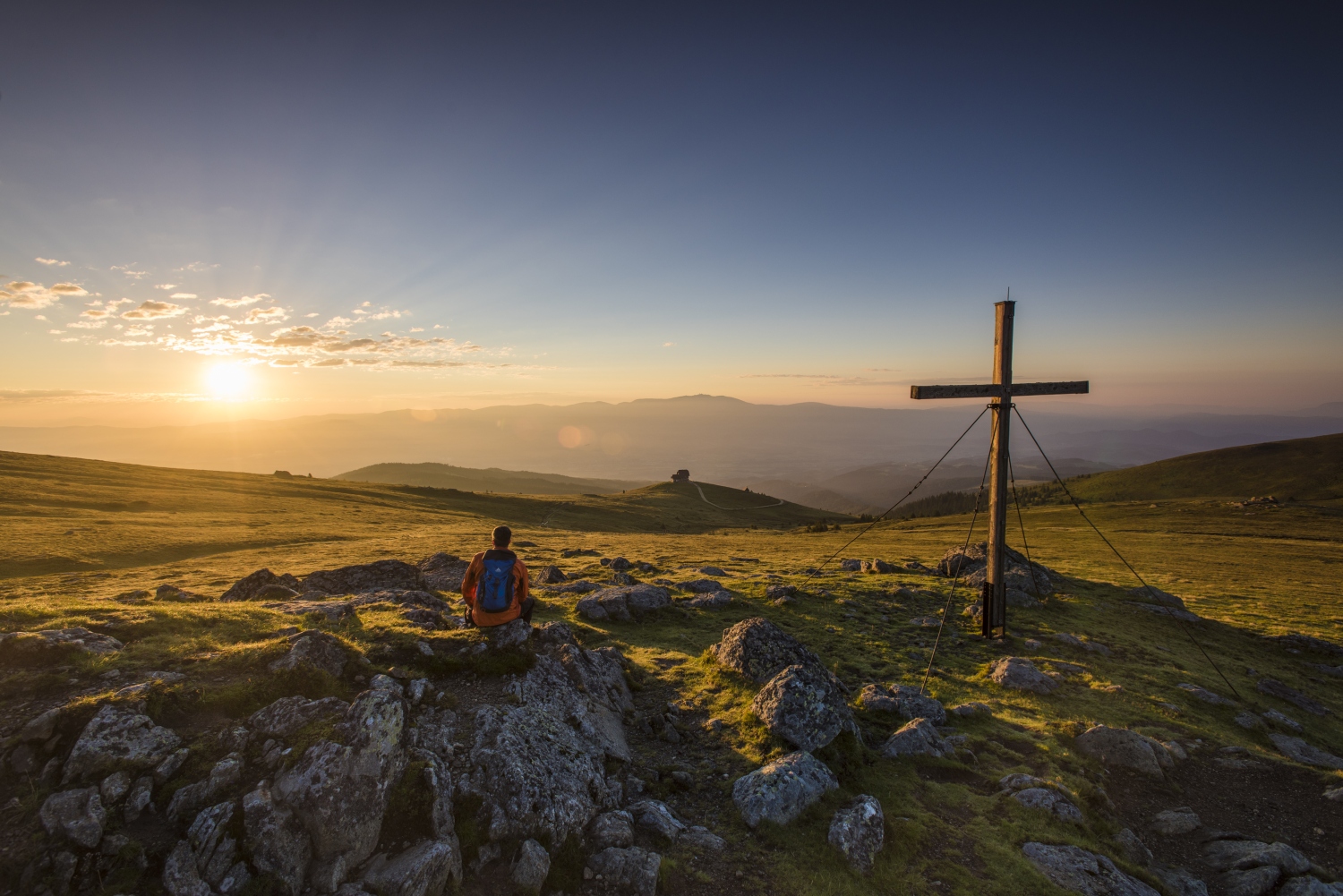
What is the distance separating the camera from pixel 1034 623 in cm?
2045

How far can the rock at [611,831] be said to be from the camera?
8031 millimetres

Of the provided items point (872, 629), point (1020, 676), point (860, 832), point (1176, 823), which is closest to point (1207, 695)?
point (1020, 676)

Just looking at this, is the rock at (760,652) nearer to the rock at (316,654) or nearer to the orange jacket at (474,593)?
the orange jacket at (474,593)

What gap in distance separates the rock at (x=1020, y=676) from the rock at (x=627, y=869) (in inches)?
478

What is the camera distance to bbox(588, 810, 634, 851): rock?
26.3 feet

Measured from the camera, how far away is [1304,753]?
12.4 meters

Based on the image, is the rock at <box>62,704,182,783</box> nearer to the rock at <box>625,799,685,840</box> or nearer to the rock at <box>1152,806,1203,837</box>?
the rock at <box>625,799,685,840</box>

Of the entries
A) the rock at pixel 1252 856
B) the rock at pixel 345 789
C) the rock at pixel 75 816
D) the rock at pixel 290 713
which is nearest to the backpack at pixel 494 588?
the rock at pixel 290 713

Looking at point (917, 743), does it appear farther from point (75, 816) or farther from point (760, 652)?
point (75, 816)

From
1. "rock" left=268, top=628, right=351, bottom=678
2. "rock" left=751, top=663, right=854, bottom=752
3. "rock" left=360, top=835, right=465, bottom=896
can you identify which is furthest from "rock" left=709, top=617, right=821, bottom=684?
"rock" left=268, top=628, right=351, bottom=678

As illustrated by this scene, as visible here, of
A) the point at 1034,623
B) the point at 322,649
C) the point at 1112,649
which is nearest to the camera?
the point at 322,649

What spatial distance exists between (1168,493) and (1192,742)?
13277 centimetres

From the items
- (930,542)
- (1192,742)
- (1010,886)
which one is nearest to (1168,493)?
(930,542)

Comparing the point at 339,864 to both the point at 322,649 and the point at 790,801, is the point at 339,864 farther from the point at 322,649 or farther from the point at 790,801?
the point at 790,801
